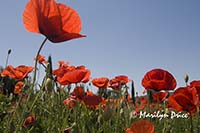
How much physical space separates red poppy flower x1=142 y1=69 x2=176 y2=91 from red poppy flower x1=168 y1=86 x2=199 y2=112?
27cm

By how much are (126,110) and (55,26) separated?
170 cm

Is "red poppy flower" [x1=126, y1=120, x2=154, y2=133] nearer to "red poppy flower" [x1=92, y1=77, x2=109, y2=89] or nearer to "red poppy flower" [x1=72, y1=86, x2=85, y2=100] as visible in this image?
"red poppy flower" [x1=72, y1=86, x2=85, y2=100]

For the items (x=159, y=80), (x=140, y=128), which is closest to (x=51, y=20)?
(x=140, y=128)

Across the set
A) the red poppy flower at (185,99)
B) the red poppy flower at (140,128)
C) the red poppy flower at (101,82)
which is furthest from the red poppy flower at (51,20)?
the red poppy flower at (101,82)

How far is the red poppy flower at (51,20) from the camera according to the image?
0.96 metres

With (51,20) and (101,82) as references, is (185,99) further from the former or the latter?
(101,82)

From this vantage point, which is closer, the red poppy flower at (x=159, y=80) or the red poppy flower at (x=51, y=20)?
the red poppy flower at (x=51, y=20)

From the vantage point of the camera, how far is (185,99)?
1.49 metres

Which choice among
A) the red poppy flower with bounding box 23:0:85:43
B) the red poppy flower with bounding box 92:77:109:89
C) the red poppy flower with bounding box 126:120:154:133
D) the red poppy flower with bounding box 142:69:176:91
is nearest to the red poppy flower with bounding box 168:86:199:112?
the red poppy flower with bounding box 142:69:176:91

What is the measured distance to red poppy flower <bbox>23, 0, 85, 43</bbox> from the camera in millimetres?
962

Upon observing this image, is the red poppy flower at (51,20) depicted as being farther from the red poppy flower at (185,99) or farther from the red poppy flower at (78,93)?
the red poppy flower at (78,93)

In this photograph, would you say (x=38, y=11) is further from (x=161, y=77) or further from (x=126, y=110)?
(x=126, y=110)

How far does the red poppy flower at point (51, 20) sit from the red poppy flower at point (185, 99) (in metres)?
0.68

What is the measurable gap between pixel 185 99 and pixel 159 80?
35 cm
